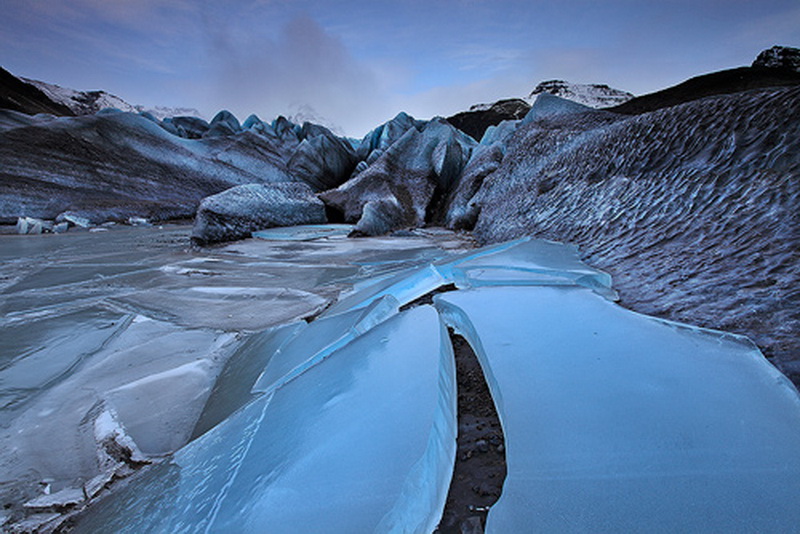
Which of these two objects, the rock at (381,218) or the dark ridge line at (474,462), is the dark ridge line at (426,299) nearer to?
the dark ridge line at (474,462)

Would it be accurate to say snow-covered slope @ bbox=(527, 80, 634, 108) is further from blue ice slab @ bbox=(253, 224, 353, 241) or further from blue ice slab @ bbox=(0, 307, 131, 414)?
blue ice slab @ bbox=(0, 307, 131, 414)

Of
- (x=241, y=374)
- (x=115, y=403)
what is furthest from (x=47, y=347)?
(x=241, y=374)

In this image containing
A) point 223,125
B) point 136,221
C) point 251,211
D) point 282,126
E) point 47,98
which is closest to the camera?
point 251,211

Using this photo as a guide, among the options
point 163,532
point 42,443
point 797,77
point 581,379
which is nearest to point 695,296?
point 581,379

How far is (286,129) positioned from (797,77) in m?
13.7

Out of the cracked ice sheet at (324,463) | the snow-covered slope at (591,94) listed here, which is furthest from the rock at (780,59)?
the cracked ice sheet at (324,463)

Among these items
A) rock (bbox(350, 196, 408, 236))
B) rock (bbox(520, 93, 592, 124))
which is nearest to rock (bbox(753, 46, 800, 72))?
rock (bbox(520, 93, 592, 124))

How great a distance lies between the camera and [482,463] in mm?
582

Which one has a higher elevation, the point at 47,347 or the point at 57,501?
the point at 47,347

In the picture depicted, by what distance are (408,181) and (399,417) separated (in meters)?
5.13

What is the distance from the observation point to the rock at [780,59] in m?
6.78

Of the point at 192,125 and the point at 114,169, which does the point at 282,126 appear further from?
the point at 114,169

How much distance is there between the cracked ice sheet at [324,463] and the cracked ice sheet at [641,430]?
0.11 m

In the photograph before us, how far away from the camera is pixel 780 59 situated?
277 inches
